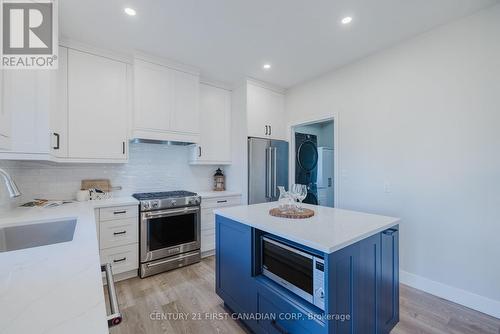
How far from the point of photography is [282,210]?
74.7 inches

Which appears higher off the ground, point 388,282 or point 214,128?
point 214,128

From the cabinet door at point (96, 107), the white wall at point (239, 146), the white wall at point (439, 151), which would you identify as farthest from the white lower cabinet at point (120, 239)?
the white wall at point (439, 151)

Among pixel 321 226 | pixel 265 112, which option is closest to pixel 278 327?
pixel 321 226

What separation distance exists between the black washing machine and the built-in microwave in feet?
8.21

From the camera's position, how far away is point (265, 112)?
12.1 feet

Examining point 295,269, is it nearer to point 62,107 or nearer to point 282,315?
point 282,315

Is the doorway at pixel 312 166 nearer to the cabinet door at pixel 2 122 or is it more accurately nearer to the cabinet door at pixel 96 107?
the cabinet door at pixel 96 107

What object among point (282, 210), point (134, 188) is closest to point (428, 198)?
point (282, 210)

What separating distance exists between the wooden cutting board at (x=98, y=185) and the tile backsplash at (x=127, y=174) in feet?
0.21

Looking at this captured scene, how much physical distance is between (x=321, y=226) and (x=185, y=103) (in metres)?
2.50

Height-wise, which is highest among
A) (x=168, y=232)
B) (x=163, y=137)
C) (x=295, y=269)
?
(x=163, y=137)

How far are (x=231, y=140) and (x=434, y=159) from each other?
8.94ft

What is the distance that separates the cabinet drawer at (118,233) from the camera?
243 cm

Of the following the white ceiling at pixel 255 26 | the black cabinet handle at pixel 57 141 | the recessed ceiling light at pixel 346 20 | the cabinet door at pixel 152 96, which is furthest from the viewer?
the cabinet door at pixel 152 96
